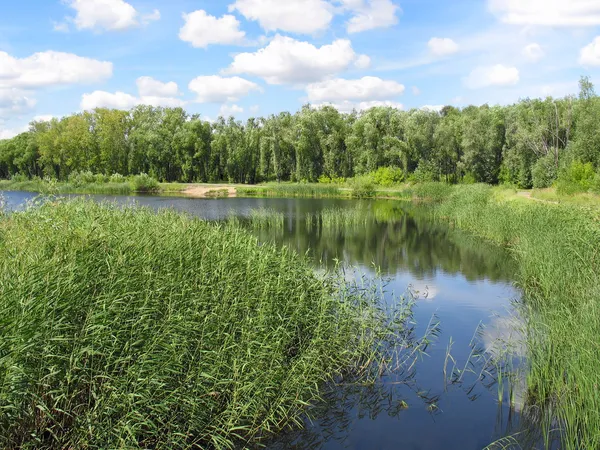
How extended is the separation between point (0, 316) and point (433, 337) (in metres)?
8.05

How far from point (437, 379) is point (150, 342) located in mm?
5079

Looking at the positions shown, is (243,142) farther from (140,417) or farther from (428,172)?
(140,417)

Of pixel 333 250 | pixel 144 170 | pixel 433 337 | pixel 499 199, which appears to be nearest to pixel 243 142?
pixel 144 170

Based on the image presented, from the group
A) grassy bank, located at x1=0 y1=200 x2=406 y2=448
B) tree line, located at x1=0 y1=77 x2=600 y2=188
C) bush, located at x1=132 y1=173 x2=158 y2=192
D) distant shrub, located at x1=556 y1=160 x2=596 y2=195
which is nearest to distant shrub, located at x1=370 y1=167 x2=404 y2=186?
tree line, located at x1=0 y1=77 x2=600 y2=188

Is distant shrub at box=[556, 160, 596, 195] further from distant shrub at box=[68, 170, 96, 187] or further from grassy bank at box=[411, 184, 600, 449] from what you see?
distant shrub at box=[68, 170, 96, 187]

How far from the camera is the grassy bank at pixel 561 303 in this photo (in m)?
5.57

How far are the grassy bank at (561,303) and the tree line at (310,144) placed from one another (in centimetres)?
2807

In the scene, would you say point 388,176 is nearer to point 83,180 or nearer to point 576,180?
point 576,180

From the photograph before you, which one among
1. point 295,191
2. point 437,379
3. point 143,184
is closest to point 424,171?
point 295,191

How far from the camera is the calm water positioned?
21.6 feet

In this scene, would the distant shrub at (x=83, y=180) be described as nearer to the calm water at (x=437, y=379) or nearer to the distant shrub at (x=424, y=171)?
the distant shrub at (x=424, y=171)

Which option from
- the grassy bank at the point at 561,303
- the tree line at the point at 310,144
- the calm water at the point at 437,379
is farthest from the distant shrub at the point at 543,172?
the calm water at the point at 437,379

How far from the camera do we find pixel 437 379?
26.9 feet

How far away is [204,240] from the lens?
884cm
